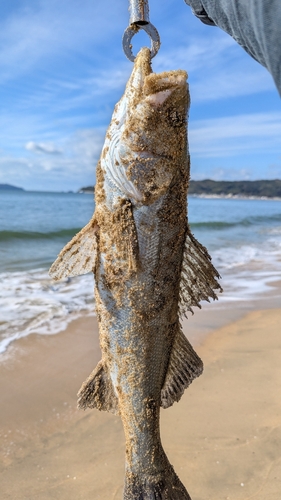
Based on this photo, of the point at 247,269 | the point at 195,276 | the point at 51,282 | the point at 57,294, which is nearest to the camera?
the point at 195,276

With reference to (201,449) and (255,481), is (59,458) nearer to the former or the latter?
(201,449)

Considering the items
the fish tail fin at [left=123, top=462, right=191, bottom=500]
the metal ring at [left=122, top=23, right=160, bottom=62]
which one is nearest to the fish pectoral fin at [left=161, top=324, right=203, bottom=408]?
the fish tail fin at [left=123, top=462, right=191, bottom=500]

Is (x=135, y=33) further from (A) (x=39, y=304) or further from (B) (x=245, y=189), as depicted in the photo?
(B) (x=245, y=189)

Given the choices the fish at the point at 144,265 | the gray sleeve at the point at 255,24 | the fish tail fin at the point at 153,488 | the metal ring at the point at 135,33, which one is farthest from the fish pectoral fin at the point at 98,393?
the gray sleeve at the point at 255,24

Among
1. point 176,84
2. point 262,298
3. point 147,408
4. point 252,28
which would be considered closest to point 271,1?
point 252,28

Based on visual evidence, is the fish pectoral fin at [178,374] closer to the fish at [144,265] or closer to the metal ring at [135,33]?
the fish at [144,265]

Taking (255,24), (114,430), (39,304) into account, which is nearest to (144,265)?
(255,24)

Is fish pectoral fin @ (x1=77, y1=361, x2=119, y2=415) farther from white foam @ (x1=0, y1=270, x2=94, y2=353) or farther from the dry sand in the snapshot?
white foam @ (x1=0, y1=270, x2=94, y2=353)
